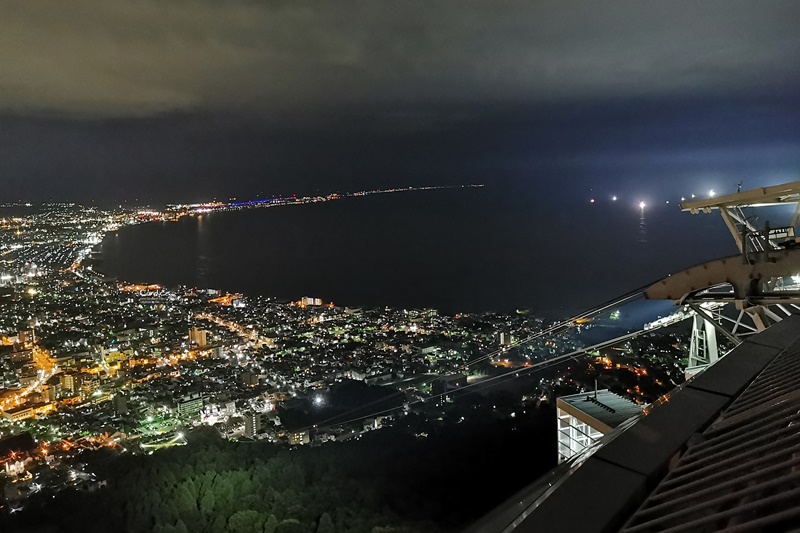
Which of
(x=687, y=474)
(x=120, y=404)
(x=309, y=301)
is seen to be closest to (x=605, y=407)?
(x=687, y=474)

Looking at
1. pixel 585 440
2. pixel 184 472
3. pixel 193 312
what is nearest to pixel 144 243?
pixel 193 312

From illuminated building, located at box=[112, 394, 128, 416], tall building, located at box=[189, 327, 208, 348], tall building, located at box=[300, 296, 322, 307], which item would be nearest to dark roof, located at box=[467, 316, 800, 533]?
illuminated building, located at box=[112, 394, 128, 416]

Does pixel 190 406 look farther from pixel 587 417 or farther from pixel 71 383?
pixel 587 417

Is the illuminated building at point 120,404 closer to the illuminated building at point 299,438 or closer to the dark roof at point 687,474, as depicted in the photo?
the illuminated building at point 299,438

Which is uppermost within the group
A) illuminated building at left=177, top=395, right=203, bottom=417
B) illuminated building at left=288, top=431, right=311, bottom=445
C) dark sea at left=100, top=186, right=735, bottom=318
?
dark sea at left=100, top=186, right=735, bottom=318

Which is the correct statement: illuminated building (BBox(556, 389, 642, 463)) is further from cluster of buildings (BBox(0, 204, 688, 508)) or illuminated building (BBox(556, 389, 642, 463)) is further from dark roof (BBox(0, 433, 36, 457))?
dark roof (BBox(0, 433, 36, 457))
